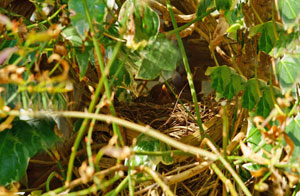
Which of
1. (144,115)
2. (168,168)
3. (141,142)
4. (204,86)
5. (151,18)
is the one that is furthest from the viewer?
(204,86)

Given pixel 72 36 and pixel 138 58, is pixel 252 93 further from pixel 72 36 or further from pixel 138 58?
pixel 72 36

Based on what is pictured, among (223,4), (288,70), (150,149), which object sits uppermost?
(223,4)

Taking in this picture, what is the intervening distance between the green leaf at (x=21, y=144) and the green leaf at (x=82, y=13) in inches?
7.3

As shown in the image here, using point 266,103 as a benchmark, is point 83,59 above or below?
above

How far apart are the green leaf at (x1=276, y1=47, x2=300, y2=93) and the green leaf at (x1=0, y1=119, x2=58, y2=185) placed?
1.20 feet

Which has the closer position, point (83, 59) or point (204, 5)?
point (83, 59)

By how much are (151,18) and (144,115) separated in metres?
0.40

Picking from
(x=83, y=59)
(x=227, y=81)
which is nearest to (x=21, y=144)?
(x=83, y=59)

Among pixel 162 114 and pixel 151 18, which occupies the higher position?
pixel 151 18

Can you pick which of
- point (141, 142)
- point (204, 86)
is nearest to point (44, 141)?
point (141, 142)

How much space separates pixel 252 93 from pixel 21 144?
0.39m

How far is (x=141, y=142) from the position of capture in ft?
2.45

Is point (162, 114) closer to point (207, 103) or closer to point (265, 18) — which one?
point (207, 103)

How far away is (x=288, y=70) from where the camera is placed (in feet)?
2.12
